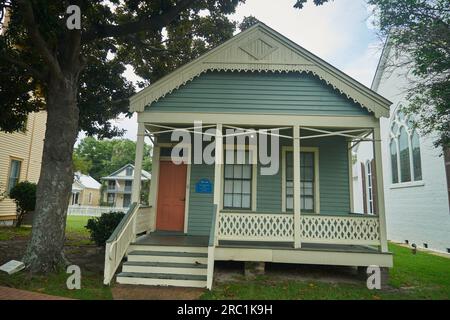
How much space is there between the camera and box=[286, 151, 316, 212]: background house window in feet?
29.6

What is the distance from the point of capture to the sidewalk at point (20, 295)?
16.2ft

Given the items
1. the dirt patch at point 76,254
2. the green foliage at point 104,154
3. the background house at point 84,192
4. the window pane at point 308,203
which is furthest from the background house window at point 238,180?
the green foliage at point 104,154

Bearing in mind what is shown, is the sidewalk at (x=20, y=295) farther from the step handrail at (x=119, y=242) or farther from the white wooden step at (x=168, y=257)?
the white wooden step at (x=168, y=257)

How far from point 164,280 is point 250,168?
14.3 ft

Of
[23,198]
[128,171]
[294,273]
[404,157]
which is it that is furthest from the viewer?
[128,171]

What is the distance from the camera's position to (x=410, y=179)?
1382 cm

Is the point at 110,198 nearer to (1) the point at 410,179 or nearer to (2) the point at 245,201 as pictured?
(2) the point at 245,201

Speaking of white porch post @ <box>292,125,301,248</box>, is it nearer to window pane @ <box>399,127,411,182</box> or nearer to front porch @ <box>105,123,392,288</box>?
front porch @ <box>105,123,392,288</box>

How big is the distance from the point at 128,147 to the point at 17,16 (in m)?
57.9

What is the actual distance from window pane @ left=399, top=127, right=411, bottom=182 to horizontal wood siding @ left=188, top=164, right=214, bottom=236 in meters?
10.3

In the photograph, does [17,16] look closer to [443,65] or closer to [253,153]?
[253,153]

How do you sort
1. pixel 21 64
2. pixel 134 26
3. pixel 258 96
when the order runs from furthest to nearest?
pixel 134 26 → pixel 258 96 → pixel 21 64

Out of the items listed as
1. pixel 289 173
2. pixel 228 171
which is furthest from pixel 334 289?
pixel 228 171

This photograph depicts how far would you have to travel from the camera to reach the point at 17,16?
648 centimetres
